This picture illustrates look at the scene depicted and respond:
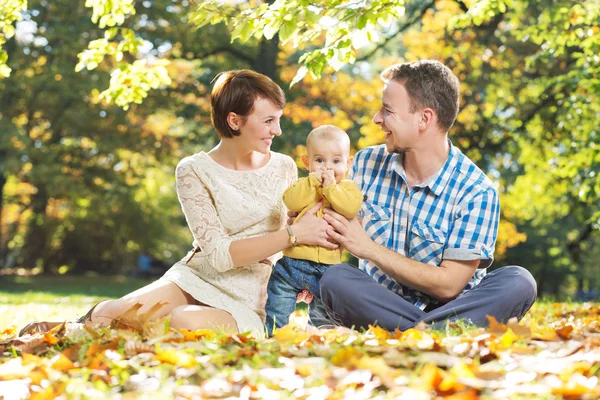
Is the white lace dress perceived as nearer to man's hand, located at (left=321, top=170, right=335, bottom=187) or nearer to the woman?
the woman

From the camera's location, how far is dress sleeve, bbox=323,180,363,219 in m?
3.71

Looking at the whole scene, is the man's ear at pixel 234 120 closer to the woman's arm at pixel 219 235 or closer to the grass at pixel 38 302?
the woman's arm at pixel 219 235

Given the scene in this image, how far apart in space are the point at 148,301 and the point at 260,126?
115cm

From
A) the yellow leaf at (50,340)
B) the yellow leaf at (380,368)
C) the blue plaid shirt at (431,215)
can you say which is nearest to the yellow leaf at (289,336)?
the yellow leaf at (380,368)

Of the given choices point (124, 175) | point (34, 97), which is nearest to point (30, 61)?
point (34, 97)

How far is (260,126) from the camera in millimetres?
4090

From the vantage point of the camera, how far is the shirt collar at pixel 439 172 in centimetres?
386

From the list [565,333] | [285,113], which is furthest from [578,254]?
[565,333]

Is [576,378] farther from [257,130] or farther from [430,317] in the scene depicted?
[257,130]

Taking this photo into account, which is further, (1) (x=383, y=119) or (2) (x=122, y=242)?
(2) (x=122, y=242)

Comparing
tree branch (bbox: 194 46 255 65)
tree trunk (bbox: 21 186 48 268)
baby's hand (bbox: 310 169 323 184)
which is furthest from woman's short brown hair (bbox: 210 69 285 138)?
tree trunk (bbox: 21 186 48 268)

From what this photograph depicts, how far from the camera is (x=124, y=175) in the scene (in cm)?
1789

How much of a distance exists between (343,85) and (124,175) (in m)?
5.89

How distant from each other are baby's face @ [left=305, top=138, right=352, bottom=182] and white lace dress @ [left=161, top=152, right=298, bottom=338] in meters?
0.38
